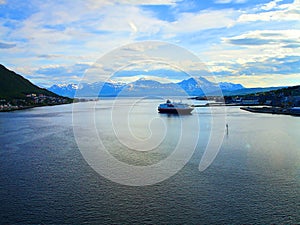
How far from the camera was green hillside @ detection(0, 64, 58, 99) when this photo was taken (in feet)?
206

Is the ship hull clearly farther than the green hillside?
No

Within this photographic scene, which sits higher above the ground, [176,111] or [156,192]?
[176,111]

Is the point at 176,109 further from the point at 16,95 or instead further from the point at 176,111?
the point at 16,95

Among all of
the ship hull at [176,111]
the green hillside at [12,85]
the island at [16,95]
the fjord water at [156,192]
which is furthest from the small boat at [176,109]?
the green hillside at [12,85]

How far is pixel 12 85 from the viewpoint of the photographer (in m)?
70.8

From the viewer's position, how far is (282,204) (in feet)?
21.0

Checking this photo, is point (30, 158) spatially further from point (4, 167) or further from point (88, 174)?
point (88, 174)

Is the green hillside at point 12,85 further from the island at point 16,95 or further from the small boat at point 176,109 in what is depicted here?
the small boat at point 176,109

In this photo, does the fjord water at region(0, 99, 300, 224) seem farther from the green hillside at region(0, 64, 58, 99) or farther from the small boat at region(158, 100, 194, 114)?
the green hillside at region(0, 64, 58, 99)

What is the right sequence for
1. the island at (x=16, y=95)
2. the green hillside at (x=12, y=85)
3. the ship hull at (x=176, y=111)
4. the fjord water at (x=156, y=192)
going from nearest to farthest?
the fjord water at (x=156, y=192) → the ship hull at (x=176, y=111) → the island at (x=16, y=95) → the green hillside at (x=12, y=85)

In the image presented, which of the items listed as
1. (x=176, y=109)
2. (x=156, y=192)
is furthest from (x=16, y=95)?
(x=156, y=192)

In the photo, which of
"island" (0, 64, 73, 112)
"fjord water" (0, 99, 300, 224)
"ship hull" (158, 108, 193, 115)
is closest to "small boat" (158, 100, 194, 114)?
"ship hull" (158, 108, 193, 115)

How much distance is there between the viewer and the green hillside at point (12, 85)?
6272 centimetres

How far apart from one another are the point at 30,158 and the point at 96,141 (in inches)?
175
